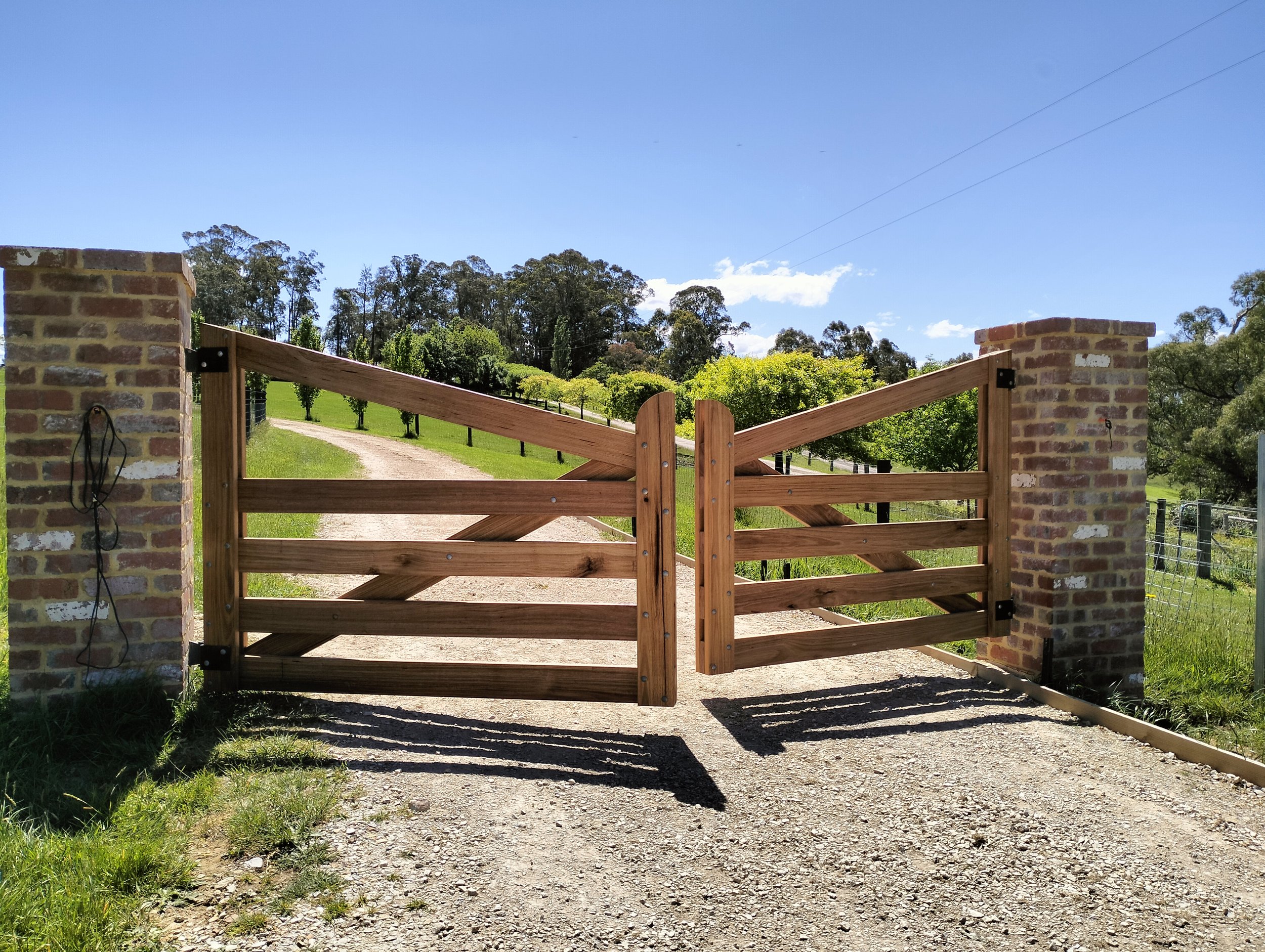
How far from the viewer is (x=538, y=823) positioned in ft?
10.4

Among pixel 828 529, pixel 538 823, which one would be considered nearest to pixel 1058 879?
pixel 538 823

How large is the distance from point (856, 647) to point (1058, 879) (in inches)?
84.8

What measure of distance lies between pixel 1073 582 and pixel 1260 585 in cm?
107

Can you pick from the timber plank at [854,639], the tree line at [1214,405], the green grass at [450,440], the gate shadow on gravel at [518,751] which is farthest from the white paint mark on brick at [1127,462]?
the tree line at [1214,405]

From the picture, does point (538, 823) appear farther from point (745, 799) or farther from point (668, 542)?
point (668, 542)

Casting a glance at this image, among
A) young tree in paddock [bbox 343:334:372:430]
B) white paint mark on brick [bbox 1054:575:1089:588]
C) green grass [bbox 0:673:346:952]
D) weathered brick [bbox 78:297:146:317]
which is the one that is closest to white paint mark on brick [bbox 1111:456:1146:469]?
white paint mark on brick [bbox 1054:575:1089:588]

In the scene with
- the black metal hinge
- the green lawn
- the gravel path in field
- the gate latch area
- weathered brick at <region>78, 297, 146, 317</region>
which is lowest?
the gravel path in field

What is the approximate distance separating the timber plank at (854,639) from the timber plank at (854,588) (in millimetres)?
169

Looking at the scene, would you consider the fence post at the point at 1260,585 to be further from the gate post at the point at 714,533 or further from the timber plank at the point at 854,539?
the gate post at the point at 714,533

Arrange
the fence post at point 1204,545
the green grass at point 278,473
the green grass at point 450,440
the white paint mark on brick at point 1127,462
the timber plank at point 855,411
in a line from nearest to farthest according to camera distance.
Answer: the timber plank at point 855,411 → the white paint mark on brick at point 1127,462 → the green grass at point 278,473 → the fence post at point 1204,545 → the green grass at point 450,440

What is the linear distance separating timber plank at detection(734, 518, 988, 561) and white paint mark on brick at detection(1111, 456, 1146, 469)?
0.96 metres

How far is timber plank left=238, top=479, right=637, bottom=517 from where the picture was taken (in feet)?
14.1

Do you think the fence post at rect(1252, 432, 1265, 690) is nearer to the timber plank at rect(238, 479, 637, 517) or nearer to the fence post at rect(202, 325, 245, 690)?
the timber plank at rect(238, 479, 637, 517)

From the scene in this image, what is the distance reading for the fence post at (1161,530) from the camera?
7.21 meters
